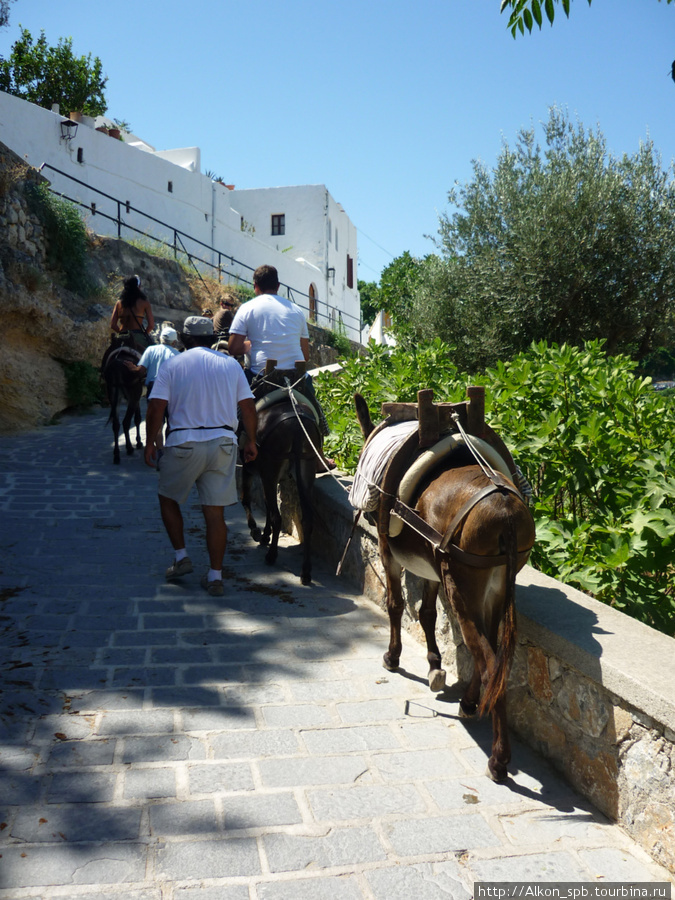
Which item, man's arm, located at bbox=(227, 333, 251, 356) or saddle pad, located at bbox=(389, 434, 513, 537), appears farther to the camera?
man's arm, located at bbox=(227, 333, 251, 356)

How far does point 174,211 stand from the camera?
29.1 m

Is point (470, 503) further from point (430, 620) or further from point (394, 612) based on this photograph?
point (394, 612)

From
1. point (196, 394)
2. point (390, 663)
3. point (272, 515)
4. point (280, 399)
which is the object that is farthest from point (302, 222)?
point (390, 663)

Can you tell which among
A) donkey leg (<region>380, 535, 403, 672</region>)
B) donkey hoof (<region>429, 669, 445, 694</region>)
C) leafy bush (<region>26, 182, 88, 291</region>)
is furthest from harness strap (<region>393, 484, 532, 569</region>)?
leafy bush (<region>26, 182, 88, 291</region>)

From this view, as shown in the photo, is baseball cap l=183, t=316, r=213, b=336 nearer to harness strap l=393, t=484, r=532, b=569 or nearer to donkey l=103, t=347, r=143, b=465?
harness strap l=393, t=484, r=532, b=569

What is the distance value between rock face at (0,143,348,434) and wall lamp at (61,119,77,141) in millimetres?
8643

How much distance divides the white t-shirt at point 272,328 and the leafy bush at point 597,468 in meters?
1.54

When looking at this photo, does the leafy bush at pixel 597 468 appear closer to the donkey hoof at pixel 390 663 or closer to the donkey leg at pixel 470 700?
the donkey leg at pixel 470 700

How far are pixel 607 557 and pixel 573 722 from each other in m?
0.76

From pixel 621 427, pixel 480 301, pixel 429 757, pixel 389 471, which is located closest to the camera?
pixel 429 757

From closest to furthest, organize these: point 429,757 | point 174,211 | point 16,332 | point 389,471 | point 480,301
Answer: point 429,757 → point 389,471 → point 16,332 → point 480,301 → point 174,211

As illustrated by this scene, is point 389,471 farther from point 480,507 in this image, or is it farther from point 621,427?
point 621,427

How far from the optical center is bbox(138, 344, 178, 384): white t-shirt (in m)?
10.1

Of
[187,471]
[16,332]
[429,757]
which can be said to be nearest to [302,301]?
[16,332]
